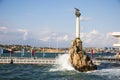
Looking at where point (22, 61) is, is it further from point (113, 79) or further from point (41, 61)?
point (113, 79)

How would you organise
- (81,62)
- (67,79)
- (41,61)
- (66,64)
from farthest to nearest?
(41,61) < (66,64) < (81,62) < (67,79)

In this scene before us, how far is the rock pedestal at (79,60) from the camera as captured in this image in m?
91.6

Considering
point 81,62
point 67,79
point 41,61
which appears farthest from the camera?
point 41,61

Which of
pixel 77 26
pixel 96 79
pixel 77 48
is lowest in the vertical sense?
pixel 96 79

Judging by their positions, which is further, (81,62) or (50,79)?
(81,62)

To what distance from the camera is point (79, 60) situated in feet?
302

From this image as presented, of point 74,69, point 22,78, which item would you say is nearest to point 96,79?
point 22,78

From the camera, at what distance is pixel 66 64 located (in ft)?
323

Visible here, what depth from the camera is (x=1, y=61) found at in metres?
130

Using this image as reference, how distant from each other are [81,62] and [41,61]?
37.6 metres

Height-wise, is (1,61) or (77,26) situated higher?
(77,26)

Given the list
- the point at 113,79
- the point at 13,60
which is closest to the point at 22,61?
the point at 13,60

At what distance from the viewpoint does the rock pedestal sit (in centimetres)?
9156

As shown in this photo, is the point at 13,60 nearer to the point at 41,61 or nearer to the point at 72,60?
the point at 41,61
